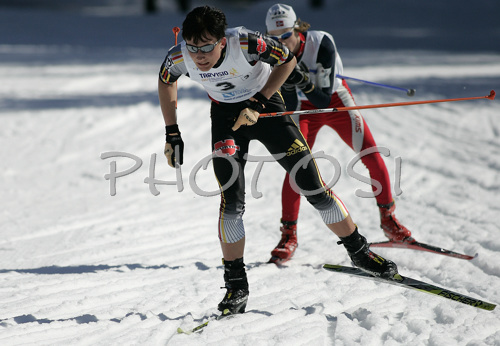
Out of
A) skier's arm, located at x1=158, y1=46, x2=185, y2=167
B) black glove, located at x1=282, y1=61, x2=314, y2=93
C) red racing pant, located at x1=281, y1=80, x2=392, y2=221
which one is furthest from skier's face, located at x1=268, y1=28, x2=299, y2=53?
skier's arm, located at x1=158, y1=46, x2=185, y2=167

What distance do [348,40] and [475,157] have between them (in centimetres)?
1247

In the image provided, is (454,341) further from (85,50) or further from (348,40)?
(348,40)

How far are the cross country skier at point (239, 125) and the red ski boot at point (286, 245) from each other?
3.17 ft

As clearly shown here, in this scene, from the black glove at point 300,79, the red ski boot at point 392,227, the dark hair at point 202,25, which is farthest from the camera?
the red ski boot at point 392,227

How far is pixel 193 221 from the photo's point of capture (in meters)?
6.04

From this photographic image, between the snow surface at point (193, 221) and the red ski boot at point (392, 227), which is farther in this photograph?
the red ski boot at point (392, 227)

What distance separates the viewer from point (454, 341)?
328 centimetres

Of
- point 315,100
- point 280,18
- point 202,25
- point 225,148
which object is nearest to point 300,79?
point 315,100

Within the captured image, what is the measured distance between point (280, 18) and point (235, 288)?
2176mm

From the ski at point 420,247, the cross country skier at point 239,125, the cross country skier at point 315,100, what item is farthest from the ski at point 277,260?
the cross country skier at point 239,125

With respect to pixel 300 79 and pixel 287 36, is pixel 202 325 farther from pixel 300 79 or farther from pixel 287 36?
pixel 287 36

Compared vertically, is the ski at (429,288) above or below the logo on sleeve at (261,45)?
below

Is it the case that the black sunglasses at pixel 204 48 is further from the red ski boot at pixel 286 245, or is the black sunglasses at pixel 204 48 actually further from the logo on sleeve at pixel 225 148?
the red ski boot at pixel 286 245

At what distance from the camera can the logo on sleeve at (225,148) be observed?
3.72 m
